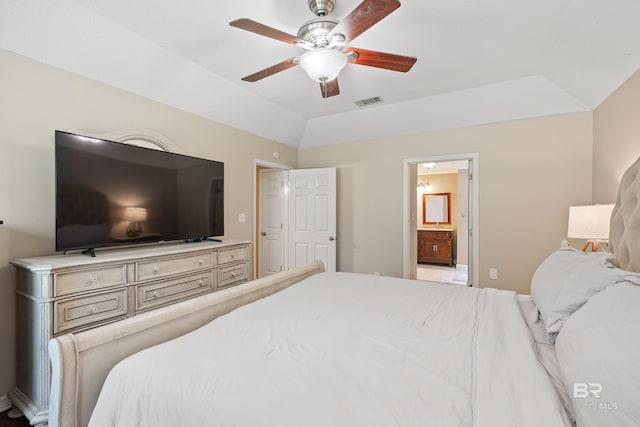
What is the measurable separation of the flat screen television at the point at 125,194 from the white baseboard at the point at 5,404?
1.03 metres

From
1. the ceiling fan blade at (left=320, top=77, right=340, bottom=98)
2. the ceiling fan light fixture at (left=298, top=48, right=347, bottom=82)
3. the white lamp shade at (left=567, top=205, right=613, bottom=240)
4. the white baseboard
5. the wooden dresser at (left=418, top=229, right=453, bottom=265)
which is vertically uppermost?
the ceiling fan blade at (left=320, top=77, right=340, bottom=98)

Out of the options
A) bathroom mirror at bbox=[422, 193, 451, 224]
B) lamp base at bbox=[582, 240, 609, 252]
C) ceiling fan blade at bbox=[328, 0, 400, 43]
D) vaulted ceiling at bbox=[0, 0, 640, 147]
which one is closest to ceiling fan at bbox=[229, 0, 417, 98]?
ceiling fan blade at bbox=[328, 0, 400, 43]

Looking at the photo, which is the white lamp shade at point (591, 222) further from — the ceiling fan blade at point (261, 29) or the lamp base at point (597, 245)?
the ceiling fan blade at point (261, 29)

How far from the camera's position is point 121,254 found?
6.96 ft

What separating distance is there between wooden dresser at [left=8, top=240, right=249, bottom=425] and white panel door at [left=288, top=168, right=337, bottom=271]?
226cm

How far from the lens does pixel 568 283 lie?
1323 millimetres

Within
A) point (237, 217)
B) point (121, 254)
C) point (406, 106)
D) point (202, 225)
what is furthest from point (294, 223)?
point (121, 254)

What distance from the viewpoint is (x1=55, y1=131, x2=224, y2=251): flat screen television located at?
6.47ft

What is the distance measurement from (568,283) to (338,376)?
1.17 meters

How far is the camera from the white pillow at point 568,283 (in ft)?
3.85

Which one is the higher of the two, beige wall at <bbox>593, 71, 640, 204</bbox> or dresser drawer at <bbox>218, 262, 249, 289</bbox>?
beige wall at <bbox>593, 71, 640, 204</bbox>

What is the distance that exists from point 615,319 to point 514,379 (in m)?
0.36

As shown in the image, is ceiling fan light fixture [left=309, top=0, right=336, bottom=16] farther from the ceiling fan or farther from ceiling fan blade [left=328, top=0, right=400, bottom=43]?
ceiling fan blade [left=328, top=0, right=400, bottom=43]

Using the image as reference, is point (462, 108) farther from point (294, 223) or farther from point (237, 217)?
point (237, 217)
